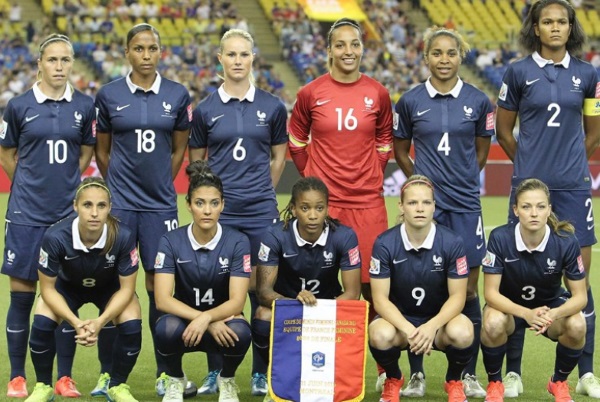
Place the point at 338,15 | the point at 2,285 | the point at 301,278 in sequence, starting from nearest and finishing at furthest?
the point at 301,278 → the point at 2,285 → the point at 338,15

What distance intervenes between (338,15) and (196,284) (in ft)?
67.1

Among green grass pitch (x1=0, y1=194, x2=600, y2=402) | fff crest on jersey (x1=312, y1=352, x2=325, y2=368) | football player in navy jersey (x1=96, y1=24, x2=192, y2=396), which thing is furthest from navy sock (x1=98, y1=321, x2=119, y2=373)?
fff crest on jersey (x1=312, y1=352, x2=325, y2=368)

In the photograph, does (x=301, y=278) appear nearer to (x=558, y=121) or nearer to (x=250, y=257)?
(x=250, y=257)

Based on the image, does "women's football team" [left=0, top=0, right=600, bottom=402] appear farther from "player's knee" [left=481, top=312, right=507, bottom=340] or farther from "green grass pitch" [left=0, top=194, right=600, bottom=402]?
"green grass pitch" [left=0, top=194, right=600, bottom=402]

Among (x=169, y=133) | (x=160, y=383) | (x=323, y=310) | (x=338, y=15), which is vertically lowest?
(x=160, y=383)

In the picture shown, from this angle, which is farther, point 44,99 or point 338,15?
point 338,15

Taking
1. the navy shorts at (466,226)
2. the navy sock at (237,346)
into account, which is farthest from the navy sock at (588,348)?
the navy sock at (237,346)

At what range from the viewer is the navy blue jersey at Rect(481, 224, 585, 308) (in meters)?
5.91

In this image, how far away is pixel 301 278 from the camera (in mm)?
6207

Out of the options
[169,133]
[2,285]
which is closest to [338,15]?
[2,285]

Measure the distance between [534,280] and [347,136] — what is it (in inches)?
52.9

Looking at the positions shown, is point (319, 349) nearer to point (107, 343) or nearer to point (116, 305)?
point (116, 305)

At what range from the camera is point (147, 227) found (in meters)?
6.37

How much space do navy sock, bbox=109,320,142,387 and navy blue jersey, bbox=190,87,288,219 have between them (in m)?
0.91
